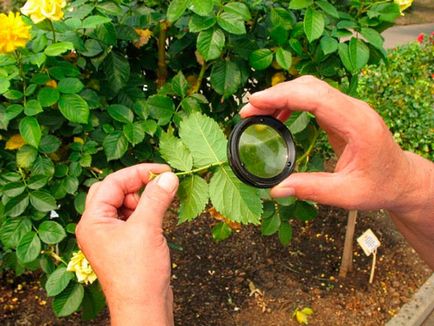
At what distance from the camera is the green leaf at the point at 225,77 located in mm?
1822

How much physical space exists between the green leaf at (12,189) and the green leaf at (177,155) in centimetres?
60

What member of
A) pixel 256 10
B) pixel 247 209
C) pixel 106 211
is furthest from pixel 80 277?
pixel 256 10

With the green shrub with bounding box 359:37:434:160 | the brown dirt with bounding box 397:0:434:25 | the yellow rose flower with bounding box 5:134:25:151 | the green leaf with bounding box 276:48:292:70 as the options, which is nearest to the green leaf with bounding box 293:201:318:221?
the green leaf with bounding box 276:48:292:70

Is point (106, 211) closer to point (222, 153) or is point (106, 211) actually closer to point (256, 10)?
point (222, 153)

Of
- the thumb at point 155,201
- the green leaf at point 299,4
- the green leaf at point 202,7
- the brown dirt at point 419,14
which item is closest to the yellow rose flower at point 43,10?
the green leaf at point 202,7

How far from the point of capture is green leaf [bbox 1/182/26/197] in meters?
1.67

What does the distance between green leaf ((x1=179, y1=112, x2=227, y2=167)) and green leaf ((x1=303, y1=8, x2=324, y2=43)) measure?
20.3 inches

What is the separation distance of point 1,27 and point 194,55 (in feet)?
2.78

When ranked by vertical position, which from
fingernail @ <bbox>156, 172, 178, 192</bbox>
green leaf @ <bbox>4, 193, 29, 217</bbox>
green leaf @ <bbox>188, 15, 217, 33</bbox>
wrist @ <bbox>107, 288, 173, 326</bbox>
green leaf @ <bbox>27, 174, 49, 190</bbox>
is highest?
green leaf @ <bbox>188, 15, 217, 33</bbox>

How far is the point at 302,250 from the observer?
330 centimetres

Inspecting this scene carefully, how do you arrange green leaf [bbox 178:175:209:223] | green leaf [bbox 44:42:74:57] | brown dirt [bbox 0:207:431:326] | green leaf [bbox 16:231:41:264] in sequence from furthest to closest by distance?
brown dirt [bbox 0:207:431:326] < green leaf [bbox 16:231:41:264] < green leaf [bbox 44:42:74:57] < green leaf [bbox 178:175:209:223]

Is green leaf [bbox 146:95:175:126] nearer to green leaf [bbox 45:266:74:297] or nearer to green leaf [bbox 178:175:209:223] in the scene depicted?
green leaf [bbox 178:175:209:223]

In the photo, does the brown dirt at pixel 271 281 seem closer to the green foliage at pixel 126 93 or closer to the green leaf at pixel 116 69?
the green foliage at pixel 126 93

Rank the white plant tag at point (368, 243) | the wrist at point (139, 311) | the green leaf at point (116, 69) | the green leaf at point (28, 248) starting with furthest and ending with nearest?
the white plant tag at point (368, 243)
the green leaf at point (116, 69)
the green leaf at point (28, 248)
the wrist at point (139, 311)
